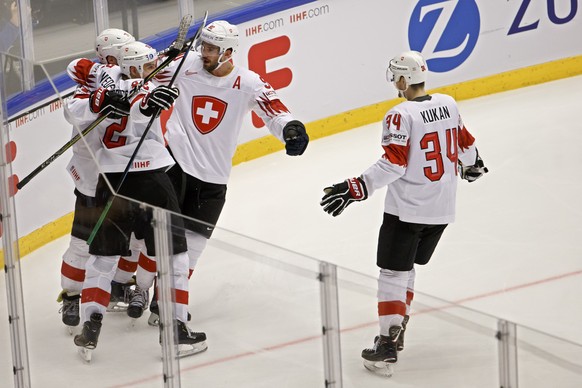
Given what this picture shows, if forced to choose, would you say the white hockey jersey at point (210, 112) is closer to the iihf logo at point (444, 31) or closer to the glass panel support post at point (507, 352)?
the glass panel support post at point (507, 352)

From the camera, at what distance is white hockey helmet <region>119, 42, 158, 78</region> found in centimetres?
455

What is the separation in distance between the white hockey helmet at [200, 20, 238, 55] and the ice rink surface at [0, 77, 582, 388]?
1.13m

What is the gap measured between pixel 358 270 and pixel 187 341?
243 centimetres

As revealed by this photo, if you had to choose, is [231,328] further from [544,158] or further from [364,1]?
[364,1]

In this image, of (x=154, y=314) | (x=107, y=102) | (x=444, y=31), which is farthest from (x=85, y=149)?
(x=444, y=31)

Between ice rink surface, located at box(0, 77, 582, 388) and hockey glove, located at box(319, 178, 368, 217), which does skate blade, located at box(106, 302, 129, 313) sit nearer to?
ice rink surface, located at box(0, 77, 582, 388)

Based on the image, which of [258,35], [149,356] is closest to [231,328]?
[149,356]

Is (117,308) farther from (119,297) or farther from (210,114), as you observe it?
(210,114)

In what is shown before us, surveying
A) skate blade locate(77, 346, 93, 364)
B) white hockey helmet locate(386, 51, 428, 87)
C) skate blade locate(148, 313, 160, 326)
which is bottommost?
skate blade locate(77, 346, 93, 364)

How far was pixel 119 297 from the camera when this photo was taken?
12.8 ft

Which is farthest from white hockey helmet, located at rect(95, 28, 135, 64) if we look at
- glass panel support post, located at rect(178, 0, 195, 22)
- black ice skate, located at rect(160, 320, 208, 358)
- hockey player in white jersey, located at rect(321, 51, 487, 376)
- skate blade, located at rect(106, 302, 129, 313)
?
glass panel support post, located at rect(178, 0, 195, 22)

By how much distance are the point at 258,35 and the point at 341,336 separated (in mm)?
3963

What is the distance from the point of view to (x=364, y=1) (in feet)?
24.9

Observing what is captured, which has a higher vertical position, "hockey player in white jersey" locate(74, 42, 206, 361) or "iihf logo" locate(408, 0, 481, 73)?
"iihf logo" locate(408, 0, 481, 73)
